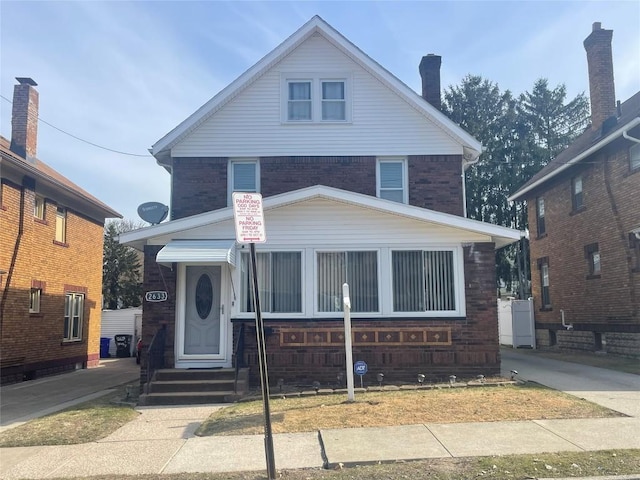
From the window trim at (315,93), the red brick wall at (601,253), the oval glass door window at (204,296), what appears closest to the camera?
the oval glass door window at (204,296)

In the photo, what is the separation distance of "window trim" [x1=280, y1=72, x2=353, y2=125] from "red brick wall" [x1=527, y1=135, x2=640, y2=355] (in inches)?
328

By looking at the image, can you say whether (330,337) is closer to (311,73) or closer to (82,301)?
(311,73)

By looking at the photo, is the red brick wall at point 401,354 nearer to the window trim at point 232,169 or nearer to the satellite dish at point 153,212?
the satellite dish at point 153,212

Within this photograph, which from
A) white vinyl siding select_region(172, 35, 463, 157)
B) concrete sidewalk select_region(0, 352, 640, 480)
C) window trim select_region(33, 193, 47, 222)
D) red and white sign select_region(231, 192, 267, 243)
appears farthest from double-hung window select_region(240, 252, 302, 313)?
window trim select_region(33, 193, 47, 222)

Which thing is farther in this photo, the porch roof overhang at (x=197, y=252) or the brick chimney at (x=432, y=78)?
the brick chimney at (x=432, y=78)

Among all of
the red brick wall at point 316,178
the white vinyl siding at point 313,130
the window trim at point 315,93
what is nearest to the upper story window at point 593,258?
the red brick wall at point 316,178

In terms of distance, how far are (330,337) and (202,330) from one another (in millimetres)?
2701

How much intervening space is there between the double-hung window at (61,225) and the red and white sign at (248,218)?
551 inches

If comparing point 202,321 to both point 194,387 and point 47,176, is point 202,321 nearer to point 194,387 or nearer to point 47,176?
point 194,387

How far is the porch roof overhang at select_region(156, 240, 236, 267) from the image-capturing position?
1057cm

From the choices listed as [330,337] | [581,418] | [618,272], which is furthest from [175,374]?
[618,272]

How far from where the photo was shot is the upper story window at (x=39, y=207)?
1640cm

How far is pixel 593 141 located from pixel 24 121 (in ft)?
60.0

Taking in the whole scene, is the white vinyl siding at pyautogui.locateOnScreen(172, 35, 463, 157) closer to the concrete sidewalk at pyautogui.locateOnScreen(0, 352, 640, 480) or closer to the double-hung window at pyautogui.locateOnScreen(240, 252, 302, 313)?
the double-hung window at pyautogui.locateOnScreen(240, 252, 302, 313)
